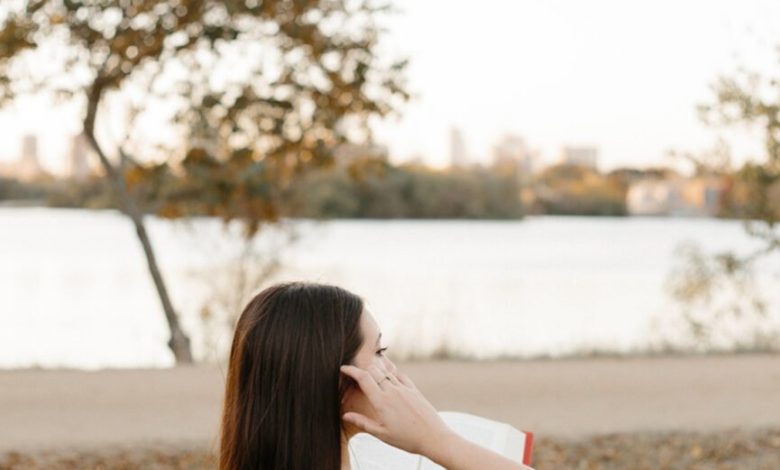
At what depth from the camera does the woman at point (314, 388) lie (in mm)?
1824

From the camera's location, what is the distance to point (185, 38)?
10.2 m

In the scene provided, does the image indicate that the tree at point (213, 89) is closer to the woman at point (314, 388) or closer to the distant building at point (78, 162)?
the distant building at point (78, 162)

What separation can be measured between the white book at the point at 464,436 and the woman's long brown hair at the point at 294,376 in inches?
23.1

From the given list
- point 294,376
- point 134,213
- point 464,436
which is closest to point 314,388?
point 294,376

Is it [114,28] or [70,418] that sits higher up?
[114,28]

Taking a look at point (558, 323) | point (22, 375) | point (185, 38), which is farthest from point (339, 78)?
point (558, 323)

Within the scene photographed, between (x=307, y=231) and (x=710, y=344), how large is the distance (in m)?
4.03

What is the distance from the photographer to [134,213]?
1082 cm

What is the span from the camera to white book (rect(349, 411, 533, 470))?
2.47 metres

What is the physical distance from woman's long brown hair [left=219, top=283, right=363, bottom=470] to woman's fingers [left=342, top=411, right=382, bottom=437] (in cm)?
6

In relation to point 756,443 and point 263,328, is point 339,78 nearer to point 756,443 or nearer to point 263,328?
point 756,443

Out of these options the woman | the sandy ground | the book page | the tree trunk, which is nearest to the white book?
the book page

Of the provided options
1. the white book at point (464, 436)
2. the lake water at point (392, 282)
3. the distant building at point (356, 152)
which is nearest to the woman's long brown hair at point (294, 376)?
the lake water at point (392, 282)

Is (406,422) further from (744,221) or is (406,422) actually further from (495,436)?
(744,221)
